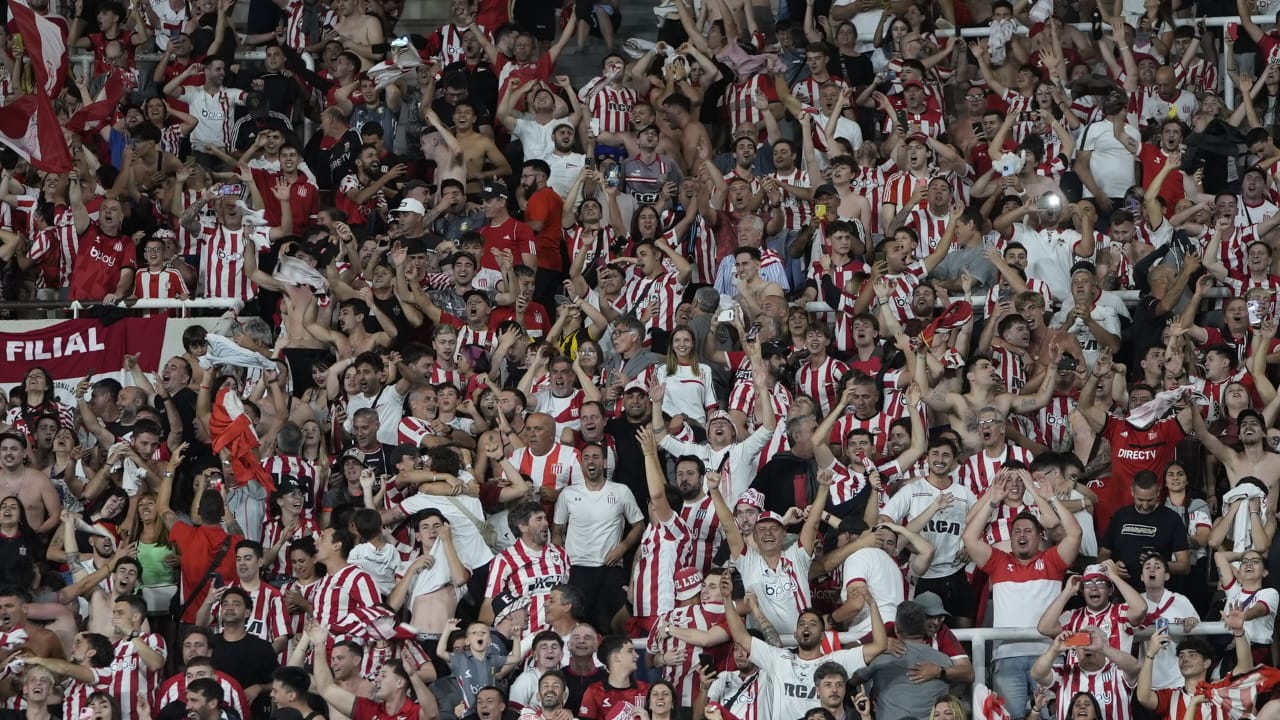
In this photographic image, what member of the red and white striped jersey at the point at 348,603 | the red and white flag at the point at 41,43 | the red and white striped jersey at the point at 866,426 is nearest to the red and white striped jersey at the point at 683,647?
the red and white striped jersey at the point at 348,603

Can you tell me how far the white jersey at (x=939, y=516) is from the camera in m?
17.9

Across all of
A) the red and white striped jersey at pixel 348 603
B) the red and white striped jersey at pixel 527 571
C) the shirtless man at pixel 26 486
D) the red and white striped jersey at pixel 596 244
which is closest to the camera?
the red and white striped jersey at pixel 348 603

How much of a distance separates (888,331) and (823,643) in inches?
158

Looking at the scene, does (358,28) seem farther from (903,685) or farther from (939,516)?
(903,685)

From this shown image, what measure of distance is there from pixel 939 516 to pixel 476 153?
22.2 ft

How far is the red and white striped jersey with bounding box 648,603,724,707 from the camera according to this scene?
17094 mm

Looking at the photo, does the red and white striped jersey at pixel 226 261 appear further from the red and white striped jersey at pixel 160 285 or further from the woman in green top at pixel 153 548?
the woman in green top at pixel 153 548

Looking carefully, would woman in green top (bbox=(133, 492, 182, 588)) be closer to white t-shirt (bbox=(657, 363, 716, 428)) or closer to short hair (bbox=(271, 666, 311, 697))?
short hair (bbox=(271, 666, 311, 697))

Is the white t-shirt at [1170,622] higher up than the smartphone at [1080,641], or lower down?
lower down

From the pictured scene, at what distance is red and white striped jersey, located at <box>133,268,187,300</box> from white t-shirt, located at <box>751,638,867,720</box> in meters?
7.38

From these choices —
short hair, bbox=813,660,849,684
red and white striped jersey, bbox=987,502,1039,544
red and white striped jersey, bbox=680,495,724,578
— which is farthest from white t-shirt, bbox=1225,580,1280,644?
red and white striped jersey, bbox=680,495,724,578

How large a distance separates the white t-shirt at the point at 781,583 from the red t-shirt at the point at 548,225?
515cm

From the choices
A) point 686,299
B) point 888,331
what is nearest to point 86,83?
point 686,299

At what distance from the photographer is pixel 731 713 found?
54.9 ft
